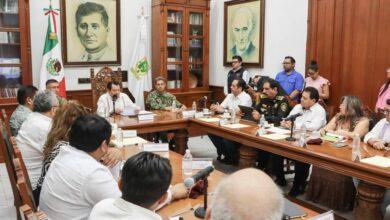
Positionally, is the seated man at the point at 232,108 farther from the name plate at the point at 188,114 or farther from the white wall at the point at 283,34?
the white wall at the point at 283,34

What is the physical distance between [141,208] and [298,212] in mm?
890

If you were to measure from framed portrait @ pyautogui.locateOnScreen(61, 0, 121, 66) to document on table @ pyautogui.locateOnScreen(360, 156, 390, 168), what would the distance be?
15.4 ft

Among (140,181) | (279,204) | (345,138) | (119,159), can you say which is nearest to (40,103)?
(119,159)

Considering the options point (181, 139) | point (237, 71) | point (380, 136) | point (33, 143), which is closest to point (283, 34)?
point (237, 71)

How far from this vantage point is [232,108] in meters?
5.29

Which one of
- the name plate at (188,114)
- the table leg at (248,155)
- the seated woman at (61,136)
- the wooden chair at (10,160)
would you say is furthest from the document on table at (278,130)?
the wooden chair at (10,160)

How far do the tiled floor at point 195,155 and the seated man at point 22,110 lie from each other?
0.69 meters

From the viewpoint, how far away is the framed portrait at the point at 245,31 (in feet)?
21.2

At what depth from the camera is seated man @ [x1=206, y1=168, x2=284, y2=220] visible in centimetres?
99

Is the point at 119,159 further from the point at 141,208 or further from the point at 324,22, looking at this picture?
the point at 324,22

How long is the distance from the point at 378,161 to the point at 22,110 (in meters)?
3.10

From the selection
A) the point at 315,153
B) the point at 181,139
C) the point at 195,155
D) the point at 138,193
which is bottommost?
the point at 195,155

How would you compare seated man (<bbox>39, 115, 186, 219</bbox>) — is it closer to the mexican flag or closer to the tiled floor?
the tiled floor

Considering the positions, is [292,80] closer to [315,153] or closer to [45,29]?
[315,153]
